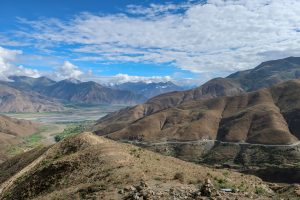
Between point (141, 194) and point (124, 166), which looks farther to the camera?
point (124, 166)

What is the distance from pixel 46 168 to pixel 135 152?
11221 mm

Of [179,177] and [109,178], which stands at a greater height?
[179,177]

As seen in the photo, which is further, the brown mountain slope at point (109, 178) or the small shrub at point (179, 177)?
the small shrub at point (179, 177)

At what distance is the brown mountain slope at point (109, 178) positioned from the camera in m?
32.9

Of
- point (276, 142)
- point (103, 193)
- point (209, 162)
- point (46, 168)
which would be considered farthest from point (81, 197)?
point (276, 142)

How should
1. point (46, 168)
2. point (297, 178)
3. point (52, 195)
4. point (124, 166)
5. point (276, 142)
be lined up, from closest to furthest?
point (52, 195) < point (124, 166) < point (46, 168) < point (297, 178) < point (276, 142)

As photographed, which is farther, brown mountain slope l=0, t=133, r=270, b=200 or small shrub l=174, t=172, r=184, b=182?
small shrub l=174, t=172, r=184, b=182

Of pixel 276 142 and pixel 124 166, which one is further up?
pixel 124 166

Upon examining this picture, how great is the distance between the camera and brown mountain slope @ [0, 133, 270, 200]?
3288cm

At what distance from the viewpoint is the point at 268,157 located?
175625 mm

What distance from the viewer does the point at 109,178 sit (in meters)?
38.7

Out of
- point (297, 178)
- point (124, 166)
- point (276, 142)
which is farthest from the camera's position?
point (276, 142)

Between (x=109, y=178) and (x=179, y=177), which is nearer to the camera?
(x=179, y=177)

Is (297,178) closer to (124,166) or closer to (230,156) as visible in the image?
(230,156)
